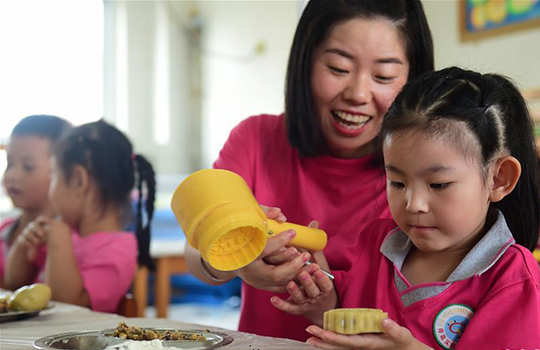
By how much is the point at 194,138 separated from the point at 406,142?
16.0ft

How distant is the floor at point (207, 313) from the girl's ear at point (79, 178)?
202 cm

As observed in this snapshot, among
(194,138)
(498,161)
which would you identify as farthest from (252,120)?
(194,138)

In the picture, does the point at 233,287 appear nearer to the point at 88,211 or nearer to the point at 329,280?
the point at 88,211

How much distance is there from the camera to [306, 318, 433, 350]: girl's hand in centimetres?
78

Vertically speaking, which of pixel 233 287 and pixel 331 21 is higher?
pixel 331 21

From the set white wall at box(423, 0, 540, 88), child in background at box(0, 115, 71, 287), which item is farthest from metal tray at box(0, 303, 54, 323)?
white wall at box(423, 0, 540, 88)

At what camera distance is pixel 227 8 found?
5477 millimetres

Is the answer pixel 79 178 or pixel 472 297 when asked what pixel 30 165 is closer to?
pixel 79 178

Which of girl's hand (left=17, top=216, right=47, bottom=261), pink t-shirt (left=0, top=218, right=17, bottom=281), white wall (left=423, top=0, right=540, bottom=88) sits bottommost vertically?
pink t-shirt (left=0, top=218, right=17, bottom=281)

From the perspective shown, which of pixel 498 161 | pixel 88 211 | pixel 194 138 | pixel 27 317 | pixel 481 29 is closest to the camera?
pixel 498 161

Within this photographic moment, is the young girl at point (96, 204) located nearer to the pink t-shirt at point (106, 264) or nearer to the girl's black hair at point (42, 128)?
the pink t-shirt at point (106, 264)

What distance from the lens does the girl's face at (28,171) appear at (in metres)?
2.12

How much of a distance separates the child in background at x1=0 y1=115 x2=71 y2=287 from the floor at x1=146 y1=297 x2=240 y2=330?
187 centimetres

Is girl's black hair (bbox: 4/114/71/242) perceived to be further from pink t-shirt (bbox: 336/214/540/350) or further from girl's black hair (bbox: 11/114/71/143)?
pink t-shirt (bbox: 336/214/540/350)
